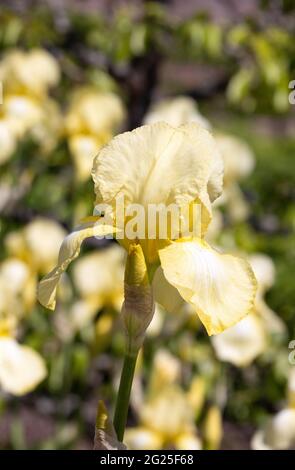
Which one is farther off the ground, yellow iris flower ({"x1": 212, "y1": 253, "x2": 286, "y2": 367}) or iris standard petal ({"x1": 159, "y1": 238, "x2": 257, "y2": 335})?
iris standard petal ({"x1": 159, "y1": 238, "x2": 257, "y2": 335})

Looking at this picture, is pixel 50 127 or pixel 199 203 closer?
pixel 199 203

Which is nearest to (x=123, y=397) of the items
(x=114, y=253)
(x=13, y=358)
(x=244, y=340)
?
(x=13, y=358)

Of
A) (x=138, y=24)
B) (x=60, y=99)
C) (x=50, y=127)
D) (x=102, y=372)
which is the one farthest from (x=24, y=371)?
(x=60, y=99)

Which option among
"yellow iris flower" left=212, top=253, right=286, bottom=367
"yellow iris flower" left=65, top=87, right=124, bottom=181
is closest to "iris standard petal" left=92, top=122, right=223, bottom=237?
"yellow iris flower" left=212, top=253, right=286, bottom=367

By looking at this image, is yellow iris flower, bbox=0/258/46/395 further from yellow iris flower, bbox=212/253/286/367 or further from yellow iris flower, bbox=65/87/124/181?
yellow iris flower, bbox=65/87/124/181

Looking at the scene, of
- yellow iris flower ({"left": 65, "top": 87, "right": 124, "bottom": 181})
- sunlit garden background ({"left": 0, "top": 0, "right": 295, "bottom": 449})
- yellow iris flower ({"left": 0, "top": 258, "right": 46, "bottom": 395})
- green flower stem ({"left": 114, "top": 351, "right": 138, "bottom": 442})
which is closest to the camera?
green flower stem ({"left": 114, "top": 351, "right": 138, "bottom": 442})

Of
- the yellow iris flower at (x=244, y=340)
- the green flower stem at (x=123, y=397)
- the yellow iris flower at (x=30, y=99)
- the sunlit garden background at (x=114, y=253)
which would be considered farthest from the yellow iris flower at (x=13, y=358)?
the yellow iris flower at (x=30, y=99)

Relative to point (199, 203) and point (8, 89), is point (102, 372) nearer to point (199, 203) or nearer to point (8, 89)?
point (8, 89)
